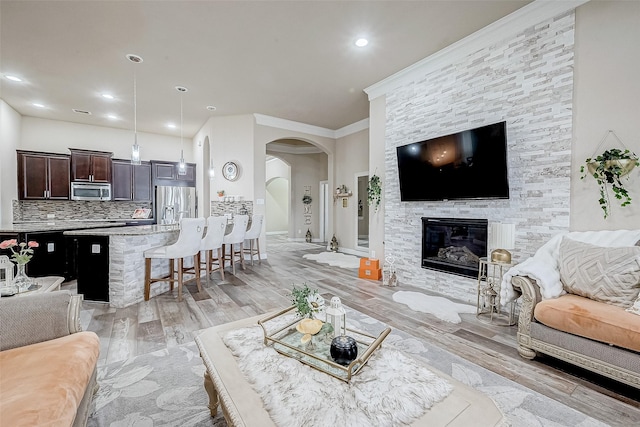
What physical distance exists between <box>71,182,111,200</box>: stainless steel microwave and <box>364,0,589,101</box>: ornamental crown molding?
6678 millimetres

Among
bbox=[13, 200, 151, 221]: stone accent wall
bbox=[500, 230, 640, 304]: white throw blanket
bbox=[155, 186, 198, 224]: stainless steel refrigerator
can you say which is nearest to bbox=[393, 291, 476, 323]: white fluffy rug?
bbox=[500, 230, 640, 304]: white throw blanket

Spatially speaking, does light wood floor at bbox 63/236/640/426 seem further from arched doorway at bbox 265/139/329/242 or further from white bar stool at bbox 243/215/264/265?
arched doorway at bbox 265/139/329/242

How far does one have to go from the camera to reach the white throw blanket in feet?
7.47

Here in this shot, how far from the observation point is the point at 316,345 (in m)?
1.51

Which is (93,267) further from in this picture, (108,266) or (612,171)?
(612,171)

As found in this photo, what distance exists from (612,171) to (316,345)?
2.92 m

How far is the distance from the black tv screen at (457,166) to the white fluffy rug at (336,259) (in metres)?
2.09

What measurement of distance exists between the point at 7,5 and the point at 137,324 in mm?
3529

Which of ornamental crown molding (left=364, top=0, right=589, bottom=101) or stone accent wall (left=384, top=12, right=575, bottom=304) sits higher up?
ornamental crown molding (left=364, top=0, right=589, bottom=101)

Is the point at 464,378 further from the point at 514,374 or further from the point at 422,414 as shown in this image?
the point at 422,414

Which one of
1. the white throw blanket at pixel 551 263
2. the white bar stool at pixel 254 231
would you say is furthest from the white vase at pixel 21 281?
the white throw blanket at pixel 551 263

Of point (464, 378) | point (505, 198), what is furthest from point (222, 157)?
point (464, 378)

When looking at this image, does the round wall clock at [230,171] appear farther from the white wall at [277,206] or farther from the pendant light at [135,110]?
the white wall at [277,206]

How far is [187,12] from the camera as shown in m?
2.96
